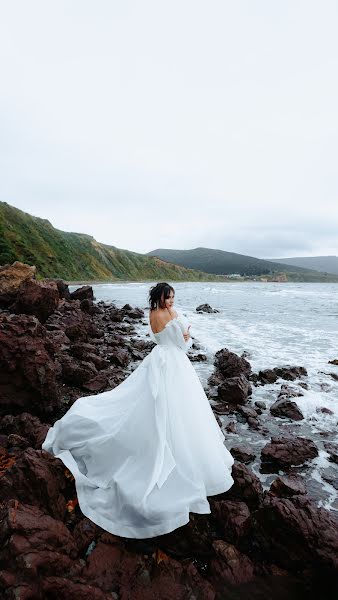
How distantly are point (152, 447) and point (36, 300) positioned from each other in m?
11.7

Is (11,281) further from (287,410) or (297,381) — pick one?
(287,410)

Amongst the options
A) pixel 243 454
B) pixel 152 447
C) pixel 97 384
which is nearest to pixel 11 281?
pixel 97 384

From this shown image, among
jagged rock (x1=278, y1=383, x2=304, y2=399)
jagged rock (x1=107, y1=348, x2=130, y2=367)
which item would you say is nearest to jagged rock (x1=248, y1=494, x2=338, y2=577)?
jagged rock (x1=278, y1=383, x2=304, y2=399)

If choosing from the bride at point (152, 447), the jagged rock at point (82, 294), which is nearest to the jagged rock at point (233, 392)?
the bride at point (152, 447)

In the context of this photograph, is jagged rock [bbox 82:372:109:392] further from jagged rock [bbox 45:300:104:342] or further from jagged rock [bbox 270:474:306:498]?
jagged rock [bbox 270:474:306:498]

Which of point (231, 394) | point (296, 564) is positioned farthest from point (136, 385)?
point (231, 394)

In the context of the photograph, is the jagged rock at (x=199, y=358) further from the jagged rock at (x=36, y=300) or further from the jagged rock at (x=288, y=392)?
the jagged rock at (x=36, y=300)

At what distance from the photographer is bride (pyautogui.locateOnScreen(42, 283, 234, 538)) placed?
3539 millimetres

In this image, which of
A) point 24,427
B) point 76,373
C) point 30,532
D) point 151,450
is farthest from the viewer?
point 76,373

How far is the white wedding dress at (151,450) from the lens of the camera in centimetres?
353

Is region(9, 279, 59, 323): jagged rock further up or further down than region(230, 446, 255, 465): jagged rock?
further up

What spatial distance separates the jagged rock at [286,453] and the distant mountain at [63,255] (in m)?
51.0

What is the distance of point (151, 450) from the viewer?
3.95 meters

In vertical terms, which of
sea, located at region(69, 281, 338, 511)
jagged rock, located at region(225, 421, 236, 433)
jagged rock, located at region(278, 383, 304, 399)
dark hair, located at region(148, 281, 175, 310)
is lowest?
sea, located at region(69, 281, 338, 511)
